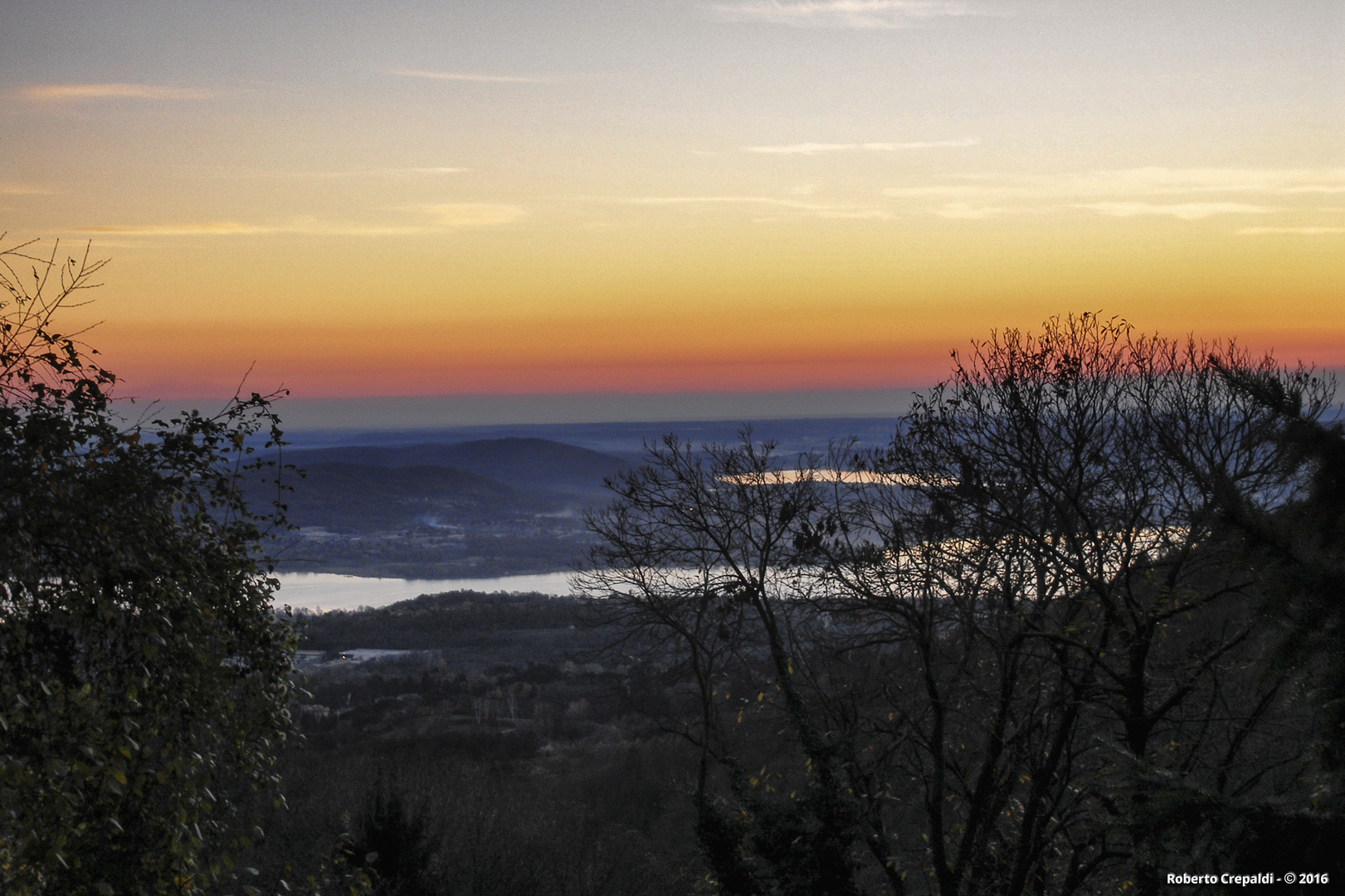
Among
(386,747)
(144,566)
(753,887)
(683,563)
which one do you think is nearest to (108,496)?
(144,566)

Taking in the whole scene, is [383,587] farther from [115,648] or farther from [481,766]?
[115,648]

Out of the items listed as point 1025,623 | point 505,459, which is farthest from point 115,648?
point 505,459

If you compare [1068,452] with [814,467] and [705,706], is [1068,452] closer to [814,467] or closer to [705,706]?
[814,467]

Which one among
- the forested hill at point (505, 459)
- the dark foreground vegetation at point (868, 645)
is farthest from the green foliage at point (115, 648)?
the forested hill at point (505, 459)

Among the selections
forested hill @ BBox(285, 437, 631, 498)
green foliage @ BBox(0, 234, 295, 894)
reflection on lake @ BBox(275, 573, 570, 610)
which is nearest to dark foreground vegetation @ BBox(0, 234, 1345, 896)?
green foliage @ BBox(0, 234, 295, 894)

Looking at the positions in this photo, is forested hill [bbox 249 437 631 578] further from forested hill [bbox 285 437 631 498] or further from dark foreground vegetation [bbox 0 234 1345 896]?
dark foreground vegetation [bbox 0 234 1345 896]

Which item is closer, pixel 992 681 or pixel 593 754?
pixel 992 681
